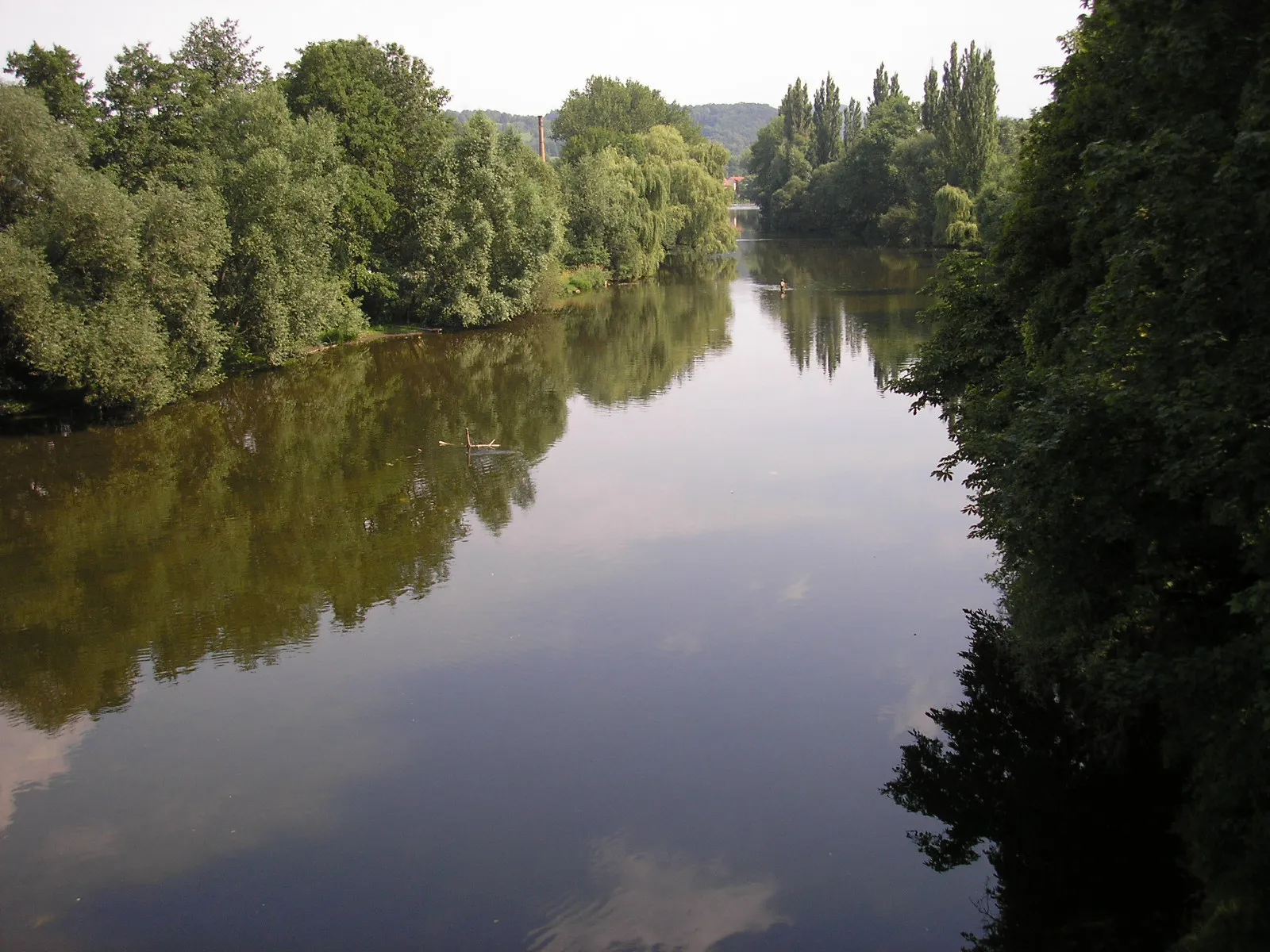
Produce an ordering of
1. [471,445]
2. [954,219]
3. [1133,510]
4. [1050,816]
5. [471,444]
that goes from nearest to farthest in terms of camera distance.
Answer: [1133,510] → [1050,816] → [471,445] → [471,444] → [954,219]

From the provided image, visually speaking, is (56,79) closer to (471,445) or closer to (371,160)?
(371,160)

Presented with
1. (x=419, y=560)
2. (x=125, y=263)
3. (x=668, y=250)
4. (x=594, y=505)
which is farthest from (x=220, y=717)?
(x=668, y=250)

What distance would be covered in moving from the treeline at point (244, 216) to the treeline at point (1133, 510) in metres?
24.5

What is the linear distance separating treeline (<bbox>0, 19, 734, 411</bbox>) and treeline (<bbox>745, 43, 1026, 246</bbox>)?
23.3 m

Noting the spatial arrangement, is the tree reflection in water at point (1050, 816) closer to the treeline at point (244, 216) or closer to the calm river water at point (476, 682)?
the calm river water at point (476, 682)

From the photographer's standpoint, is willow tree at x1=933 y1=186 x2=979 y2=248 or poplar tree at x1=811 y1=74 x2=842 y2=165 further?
poplar tree at x1=811 y1=74 x2=842 y2=165

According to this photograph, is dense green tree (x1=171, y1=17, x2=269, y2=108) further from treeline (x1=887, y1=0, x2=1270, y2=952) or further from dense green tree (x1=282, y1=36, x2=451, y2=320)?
treeline (x1=887, y1=0, x2=1270, y2=952)

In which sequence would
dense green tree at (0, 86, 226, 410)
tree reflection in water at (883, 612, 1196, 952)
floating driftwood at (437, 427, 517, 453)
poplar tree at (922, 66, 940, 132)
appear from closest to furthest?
tree reflection in water at (883, 612, 1196, 952) < floating driftwood at (437, 427, 517, 453) < dense green tree at (0, 86, 226, 410) < poplar tree at (922, 66, 940, 132)

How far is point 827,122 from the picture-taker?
109812mm

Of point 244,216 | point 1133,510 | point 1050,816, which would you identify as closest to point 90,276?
point 244,216

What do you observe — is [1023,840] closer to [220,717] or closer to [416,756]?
[416,756]

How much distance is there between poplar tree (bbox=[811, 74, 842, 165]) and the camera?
10900cm

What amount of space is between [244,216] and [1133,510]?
32.6 meters

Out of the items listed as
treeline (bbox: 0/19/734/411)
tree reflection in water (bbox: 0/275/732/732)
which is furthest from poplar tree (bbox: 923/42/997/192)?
tree reflection in water (bbox: 0/275/732/732)
